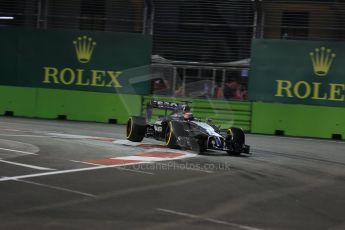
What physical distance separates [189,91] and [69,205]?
16.1 metres

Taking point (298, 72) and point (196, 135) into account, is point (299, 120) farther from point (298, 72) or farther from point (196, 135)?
point (196, 135)

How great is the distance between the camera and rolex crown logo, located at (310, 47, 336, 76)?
21250 mm

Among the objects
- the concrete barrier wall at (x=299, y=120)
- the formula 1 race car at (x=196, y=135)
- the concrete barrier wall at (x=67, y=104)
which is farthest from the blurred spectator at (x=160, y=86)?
the formula 1 race car at (x=196, y=135)

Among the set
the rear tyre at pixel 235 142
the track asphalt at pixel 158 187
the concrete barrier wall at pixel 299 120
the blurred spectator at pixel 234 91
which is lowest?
the track asphalt at pixel 158 187

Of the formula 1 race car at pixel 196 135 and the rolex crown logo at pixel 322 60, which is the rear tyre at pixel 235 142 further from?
the rolex crown logo at pixel 322 60

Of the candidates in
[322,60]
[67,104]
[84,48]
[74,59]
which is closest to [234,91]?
[322,60]

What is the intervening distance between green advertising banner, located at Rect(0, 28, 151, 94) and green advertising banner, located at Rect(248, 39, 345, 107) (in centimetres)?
431

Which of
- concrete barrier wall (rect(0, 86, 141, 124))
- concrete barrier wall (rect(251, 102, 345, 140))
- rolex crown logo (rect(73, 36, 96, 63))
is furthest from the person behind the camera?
rolex crown logo (rect(73, 36, 96, 63))

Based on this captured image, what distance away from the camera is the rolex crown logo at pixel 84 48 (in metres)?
22.9

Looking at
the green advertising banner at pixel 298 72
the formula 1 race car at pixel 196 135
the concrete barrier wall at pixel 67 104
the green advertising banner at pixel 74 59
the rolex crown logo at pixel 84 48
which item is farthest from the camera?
the rolex crown logo at pixel 84 48

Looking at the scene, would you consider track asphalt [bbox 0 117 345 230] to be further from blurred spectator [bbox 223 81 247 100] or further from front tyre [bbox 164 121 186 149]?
blurred spectator [bbox 223 81 247 100]

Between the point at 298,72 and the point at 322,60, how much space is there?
37.8 inches

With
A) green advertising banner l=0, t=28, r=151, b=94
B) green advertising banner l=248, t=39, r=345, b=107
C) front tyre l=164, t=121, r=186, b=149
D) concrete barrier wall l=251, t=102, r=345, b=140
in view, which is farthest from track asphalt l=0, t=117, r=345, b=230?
green advertising banner l=0, t=28, r=151, b=94

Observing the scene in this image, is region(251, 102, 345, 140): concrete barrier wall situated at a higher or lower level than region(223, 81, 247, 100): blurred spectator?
lower
